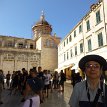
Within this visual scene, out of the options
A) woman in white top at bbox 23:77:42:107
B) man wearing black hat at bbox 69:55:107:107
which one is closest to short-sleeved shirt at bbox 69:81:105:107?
man wearing black hat at bbox 69:55:107:107

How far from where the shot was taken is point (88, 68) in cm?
260

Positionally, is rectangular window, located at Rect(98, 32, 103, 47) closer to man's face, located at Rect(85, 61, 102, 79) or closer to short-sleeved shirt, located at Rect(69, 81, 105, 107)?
man's face, located at Rect(85, 61, 102, 79)

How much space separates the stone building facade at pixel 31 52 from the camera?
49062 millimetres

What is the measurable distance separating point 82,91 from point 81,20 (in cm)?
2565

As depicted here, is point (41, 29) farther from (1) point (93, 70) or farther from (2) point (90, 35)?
(1) point (93, 70)

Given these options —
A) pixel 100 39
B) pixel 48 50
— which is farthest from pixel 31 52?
pixel 100 39

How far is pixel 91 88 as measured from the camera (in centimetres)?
249

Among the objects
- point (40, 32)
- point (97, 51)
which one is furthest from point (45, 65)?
point (97, 51)

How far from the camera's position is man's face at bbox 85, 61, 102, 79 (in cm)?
254

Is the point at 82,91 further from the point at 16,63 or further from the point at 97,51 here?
the point at 16,63

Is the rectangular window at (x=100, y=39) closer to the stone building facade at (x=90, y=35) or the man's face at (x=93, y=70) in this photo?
the stone building facade at (x=90, y=35)

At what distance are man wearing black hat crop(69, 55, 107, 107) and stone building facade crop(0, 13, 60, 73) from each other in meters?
47.1

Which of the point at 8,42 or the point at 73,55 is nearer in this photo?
the point at 73,55

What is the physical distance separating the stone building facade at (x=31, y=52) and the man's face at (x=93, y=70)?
1855 inches
